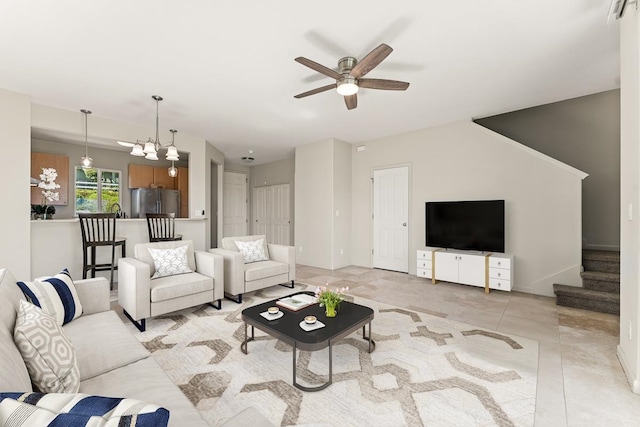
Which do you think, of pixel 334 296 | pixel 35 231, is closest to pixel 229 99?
pixel 334 296

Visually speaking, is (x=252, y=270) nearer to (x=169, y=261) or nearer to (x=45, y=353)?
(x=169, y=261)

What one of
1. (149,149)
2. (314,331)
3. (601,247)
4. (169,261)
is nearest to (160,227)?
(149,149)

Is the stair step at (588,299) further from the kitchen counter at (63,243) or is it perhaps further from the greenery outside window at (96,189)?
the greenery outside window at (96,189)

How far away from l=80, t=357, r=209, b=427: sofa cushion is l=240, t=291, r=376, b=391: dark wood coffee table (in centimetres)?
80

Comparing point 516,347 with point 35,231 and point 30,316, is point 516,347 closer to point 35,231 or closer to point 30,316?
point 30,316

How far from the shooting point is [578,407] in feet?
5.71

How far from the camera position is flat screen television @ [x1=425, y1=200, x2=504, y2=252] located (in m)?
4.14

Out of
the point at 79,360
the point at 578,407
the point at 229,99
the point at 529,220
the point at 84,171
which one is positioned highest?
the point at 229,99

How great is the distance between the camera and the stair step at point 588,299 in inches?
127

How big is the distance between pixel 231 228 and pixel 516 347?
7186 millimetres

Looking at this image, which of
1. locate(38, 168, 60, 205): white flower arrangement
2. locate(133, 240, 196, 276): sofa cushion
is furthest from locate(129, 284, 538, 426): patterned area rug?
locate(38, 168, 60, 205): white flower arrangement

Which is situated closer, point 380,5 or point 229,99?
point 380,5

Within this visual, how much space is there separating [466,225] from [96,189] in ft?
24.2

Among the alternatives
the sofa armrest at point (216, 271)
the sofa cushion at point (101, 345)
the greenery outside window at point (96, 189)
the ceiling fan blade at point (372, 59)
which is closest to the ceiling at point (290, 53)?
the ceiling fan blade at point (372, 59)
